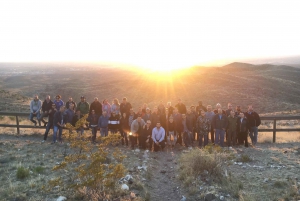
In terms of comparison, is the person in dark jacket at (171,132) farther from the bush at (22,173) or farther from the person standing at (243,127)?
the bush at (22,173)

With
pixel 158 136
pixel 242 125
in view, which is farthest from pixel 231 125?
pixel 158 136

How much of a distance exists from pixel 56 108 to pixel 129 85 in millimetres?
36244

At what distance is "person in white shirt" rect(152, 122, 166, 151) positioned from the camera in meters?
11.3

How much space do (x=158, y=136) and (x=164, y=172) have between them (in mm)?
2729

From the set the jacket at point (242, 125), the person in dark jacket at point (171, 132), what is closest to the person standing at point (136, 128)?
the person in dark jacket at point (171, 132)

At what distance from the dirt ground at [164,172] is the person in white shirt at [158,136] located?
378mm

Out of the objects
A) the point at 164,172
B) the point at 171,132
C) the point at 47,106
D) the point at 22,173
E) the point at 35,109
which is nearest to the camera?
the point at 22,173

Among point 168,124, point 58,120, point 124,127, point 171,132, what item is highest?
point 58,120

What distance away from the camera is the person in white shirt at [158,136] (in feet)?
37.1

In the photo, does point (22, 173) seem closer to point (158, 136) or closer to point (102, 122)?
point (102, 122)

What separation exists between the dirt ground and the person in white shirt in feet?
1.24

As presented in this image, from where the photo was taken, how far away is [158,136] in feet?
37.3

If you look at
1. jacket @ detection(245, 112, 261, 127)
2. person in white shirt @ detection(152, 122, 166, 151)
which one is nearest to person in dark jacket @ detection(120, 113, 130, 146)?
person in white shirt @ detection(152, 122, 166, 151)

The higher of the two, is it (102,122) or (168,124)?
(102,122)
